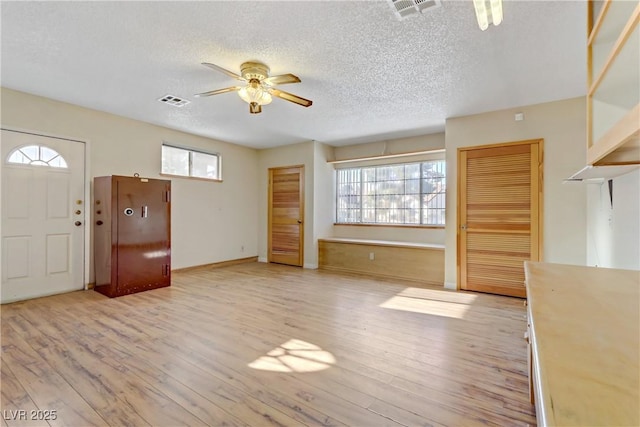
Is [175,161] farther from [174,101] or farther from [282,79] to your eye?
[282,79]

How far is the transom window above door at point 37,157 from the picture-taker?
356 centimetres

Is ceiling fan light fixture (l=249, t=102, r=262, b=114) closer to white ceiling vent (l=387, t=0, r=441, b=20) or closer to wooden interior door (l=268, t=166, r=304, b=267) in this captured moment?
white ceiling vent (l=387, t=0, r=441, b=20)

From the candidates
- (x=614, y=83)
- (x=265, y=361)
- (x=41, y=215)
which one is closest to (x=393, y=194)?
(x=265, y=361)

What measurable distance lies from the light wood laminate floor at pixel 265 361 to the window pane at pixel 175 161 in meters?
2.27

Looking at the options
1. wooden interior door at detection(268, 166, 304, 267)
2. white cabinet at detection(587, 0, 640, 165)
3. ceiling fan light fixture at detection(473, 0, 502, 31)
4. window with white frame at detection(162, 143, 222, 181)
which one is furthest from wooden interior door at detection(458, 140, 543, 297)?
window with white frame at detection(162, 143, 222, 181)

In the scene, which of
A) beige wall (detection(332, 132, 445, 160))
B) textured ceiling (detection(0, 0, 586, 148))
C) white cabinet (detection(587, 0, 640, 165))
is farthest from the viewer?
beige wall (detection(332, 132, 445, 160))

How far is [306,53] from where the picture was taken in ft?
8.63

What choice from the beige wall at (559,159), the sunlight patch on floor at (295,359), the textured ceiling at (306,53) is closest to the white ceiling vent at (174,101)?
the textured ceiling at (306,53)

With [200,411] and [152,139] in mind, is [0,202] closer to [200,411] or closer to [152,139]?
[152,139]

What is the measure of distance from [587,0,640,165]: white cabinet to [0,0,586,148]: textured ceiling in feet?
2.12

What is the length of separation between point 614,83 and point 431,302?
2.80 meters

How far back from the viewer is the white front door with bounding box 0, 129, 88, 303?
3.50m

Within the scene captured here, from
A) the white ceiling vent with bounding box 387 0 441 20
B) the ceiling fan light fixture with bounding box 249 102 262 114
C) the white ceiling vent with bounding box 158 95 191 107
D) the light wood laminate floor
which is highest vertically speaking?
the white ceiling vent with bounding box 158 95 191 107

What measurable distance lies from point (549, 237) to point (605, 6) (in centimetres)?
296
